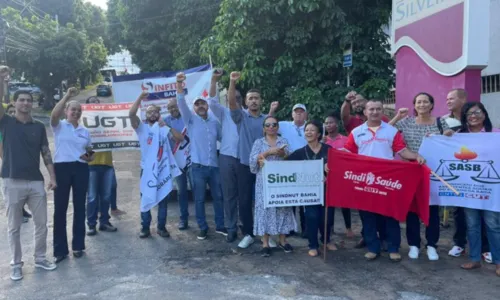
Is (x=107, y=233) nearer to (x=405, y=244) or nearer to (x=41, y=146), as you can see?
(x=41, y=146)

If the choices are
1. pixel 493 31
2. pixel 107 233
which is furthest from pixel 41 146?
Result: pixel 493 31

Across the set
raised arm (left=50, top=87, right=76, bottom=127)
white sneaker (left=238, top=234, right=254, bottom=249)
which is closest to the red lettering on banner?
raised arm (left=50, top=87, right=76, bottom=127)

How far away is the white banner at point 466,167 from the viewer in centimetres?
504

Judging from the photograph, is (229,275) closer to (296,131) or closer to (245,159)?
(245,159)

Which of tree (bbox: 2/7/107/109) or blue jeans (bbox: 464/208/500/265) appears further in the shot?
tree (bbox: 2/7/107/109)


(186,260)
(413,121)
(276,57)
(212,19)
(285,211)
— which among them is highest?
(212,19)

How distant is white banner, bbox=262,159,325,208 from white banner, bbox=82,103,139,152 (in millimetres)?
2691

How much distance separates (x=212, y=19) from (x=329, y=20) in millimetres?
8670

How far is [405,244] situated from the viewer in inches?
239

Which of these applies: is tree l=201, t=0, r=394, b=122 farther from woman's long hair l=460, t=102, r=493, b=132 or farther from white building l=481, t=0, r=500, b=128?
woman's long hair l=460, t=102, r=493, b=132

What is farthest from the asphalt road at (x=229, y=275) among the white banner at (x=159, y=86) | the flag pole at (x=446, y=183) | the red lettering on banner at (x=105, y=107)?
the white banner at (x=159, y=86)

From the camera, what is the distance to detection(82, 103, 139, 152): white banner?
277 inches

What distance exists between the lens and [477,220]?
5148mm

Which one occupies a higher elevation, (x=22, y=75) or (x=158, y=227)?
(x=22, y=75)
